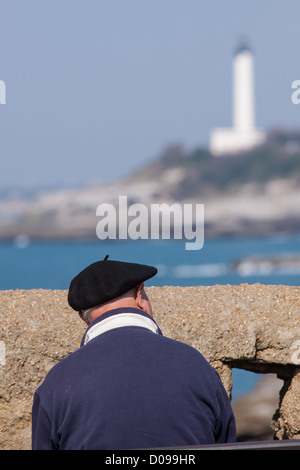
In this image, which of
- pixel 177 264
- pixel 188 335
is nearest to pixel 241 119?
pixel 177 264

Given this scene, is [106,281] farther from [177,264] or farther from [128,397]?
[177,264]

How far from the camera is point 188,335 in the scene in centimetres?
335

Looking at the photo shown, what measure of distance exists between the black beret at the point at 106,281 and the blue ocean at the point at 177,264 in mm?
32260

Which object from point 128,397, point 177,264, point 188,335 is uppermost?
point 177,264

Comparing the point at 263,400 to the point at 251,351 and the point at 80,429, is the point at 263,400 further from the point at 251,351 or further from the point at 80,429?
the point at 80,429

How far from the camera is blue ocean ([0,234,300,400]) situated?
59.7m

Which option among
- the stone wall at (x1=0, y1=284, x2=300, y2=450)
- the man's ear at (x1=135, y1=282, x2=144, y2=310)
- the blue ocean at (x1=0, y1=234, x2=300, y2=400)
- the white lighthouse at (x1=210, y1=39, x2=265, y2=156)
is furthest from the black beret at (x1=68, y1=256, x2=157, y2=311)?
the white lighthouse at (x1=210, y1=39, x2=265, y2=156)

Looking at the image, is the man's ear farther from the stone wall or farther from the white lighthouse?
the white lighthouse

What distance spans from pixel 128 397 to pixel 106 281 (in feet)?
1.37

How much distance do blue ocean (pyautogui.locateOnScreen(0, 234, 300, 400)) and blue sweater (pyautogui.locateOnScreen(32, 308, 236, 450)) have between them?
3242cm

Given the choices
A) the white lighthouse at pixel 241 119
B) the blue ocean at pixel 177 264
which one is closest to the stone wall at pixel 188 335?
the blue ocean at pixel 177 264

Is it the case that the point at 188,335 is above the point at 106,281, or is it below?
below
